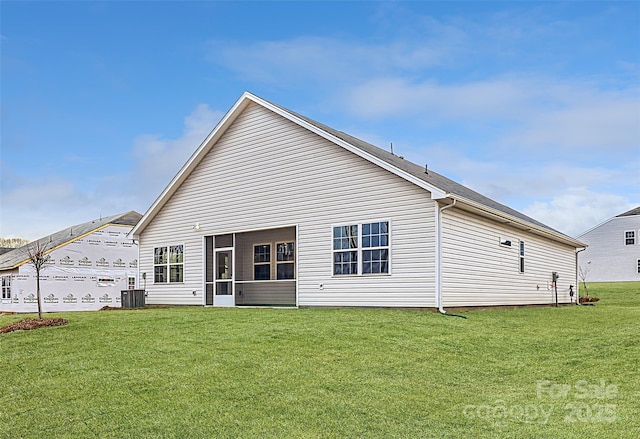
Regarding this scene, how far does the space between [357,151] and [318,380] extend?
9.04 metres

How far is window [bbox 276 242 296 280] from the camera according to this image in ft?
69.6

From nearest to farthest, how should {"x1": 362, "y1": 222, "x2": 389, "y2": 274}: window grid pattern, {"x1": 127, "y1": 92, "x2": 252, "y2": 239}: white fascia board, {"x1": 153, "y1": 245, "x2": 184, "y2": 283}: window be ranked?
{"x1": 362, "y1": 222, "x2": 389, "y2": 274}: window grid pattern → {"x1": 127, "y1": 92, "x2": 252, "y2": 239}: white fascia board → {"x1": 153, "y1": 245, "x2": 184, "y2": 283}: window

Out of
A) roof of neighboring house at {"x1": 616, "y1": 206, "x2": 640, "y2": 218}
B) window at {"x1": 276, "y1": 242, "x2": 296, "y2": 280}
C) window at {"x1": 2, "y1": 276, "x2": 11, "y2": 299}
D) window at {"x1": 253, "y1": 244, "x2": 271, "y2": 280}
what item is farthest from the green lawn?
roof of neighboring house at {"x1": 616, "y1": 206, "x2": 640, "y2": 218}

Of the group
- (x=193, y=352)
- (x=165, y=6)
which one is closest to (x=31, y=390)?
(x=193, y=352)

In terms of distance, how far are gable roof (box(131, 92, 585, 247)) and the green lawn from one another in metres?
3.91

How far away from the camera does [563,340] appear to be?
11.3 metres

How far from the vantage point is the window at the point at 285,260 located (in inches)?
835

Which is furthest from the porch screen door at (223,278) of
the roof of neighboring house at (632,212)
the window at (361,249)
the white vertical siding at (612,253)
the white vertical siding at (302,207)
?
the roof of neighboring house at (632,212)

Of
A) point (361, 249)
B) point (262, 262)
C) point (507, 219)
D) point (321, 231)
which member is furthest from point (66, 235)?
point (507, 219)

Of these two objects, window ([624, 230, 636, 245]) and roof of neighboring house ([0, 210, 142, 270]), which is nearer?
roof of neighboring house ([0, 210, 142, 270])

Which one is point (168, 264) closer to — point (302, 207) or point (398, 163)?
point (302, 207)

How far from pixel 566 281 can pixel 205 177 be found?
53.4 ft

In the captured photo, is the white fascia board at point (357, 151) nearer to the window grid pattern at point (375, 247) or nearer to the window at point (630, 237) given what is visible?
the window grid pattern at point (375, 247)

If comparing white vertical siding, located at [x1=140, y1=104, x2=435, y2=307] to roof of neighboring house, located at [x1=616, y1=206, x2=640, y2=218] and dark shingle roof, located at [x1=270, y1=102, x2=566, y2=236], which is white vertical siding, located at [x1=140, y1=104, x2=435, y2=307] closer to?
dark shingle roof, located at [x1=270, y1=102, x2=566, y2=236]
